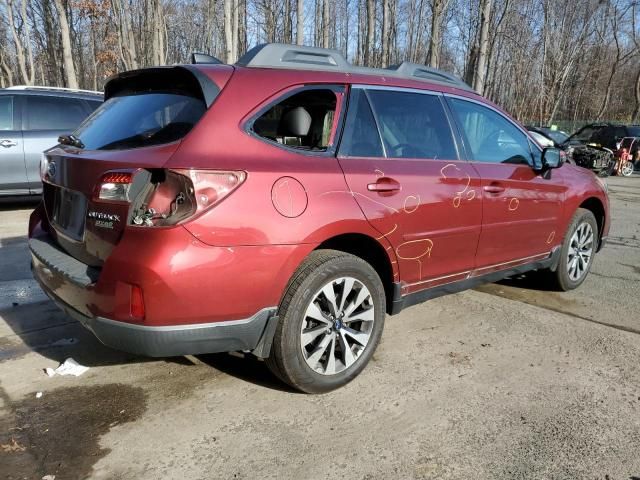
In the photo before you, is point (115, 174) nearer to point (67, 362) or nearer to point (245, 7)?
point (67, 362)

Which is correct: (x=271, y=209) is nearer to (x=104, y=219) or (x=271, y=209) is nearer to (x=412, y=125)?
(x=104, y=219)

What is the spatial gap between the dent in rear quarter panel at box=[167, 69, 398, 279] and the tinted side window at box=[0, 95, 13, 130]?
6548 mm

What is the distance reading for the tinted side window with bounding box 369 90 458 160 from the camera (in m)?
3.32

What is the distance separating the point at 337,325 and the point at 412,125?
4.80 ft

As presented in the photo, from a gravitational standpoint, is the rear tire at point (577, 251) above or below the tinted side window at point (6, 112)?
below

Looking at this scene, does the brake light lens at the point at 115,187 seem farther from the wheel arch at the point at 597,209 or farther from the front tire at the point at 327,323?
the wheel arch at the point at 597,209

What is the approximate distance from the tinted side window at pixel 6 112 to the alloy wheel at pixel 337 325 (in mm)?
6990

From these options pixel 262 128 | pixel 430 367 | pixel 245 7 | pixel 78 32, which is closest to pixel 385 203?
pixel 262 128

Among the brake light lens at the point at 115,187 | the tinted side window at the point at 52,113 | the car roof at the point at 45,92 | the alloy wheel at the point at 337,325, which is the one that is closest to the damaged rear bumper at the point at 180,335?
the alloy wheel at the point at 337,325

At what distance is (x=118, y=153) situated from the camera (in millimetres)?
2641

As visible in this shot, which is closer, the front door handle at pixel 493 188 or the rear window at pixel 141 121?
the rear window at pixel 141 121

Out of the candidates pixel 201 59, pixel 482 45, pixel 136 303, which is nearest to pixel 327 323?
pixel 136 303

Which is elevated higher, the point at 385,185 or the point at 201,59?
the point at 201,59

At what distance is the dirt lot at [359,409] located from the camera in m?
2.43
